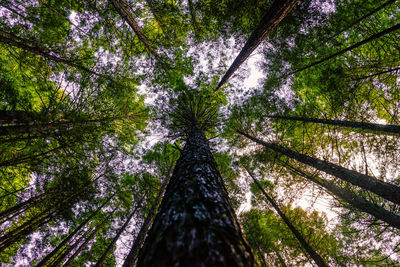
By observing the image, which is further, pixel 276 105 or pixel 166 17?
pixel 276 105

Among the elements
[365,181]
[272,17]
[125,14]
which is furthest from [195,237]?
[125,14]

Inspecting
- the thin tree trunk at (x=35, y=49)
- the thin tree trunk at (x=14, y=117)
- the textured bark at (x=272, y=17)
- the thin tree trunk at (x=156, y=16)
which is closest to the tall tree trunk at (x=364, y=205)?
the textured bark at (x=272, y=17)

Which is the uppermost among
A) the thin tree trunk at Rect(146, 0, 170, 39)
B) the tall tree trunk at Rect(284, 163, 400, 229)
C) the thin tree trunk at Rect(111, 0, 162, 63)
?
the thin tree trunk at Rect(146, 0, 170, 39)

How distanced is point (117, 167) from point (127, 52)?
6632mm

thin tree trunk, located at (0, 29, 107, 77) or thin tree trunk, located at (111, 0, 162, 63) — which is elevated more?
thin tree trunk, located at (111, 0, 162, 63)

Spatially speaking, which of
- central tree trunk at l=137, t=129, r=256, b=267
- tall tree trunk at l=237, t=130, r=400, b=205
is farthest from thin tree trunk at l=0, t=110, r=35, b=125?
tall tree trunk at l=237, t=130, r=400, b=205

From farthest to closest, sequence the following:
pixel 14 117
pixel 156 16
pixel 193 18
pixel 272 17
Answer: pixel 193 18
pixel 156 16
pixel 272 17
pixel 14 117

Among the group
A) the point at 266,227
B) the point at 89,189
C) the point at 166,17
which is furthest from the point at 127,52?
the point at 266,227

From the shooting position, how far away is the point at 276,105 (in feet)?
27.8

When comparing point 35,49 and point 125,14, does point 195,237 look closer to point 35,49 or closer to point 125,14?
point 35,49

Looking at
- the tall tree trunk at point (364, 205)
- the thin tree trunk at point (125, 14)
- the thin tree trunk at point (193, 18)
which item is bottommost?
the tall tree trunk at point (364, 205)

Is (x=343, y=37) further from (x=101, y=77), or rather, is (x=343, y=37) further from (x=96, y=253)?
(x=96, y=253)

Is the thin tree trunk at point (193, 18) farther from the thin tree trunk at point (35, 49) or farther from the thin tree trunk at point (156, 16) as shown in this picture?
the thin tree trunk at point (35, 49)

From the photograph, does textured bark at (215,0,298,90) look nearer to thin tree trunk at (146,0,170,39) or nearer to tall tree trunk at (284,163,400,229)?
thin tree trunk at (146,0,170,39)
